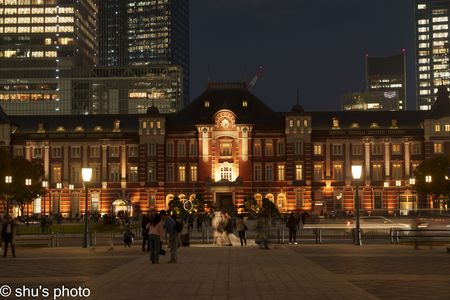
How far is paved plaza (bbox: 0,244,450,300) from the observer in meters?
22.3

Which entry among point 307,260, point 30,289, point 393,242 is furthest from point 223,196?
point 30,289

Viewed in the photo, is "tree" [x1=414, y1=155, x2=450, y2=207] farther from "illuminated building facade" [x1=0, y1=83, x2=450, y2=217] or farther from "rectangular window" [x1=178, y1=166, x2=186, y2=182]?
"rectangular window" [x1=178, y1=166, x2=186, y2=182]

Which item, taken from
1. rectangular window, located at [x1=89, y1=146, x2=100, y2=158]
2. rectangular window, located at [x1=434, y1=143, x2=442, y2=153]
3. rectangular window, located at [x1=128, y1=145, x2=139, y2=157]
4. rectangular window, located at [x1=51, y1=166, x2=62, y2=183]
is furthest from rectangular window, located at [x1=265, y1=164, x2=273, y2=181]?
rectangular window, located at [x1=51, y1=166, x2=62, y2=183]

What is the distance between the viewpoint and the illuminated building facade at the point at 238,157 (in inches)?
4660

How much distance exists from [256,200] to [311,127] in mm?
13064

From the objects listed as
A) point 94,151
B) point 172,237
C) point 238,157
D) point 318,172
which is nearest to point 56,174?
point 94,151

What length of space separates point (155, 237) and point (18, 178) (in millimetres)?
66407

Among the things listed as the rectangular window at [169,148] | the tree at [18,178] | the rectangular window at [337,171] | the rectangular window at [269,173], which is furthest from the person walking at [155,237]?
the rectangular window at [337,171]

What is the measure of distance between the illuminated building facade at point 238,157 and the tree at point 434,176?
9.78 metres

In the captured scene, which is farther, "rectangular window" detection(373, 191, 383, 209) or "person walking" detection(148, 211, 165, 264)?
"rectangular window" detection(373, 191, 383, 209)

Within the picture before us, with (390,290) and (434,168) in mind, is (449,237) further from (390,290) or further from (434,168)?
(434,168)

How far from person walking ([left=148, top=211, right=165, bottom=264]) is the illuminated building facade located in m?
81.7

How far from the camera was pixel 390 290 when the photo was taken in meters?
23.0

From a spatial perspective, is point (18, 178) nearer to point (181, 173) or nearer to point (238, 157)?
point (181, 173)
